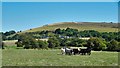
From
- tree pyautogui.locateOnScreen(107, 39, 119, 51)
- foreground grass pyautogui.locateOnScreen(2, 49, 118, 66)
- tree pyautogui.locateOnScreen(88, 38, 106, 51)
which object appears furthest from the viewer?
tree pyautogui.locateOnScreen(88, 38, 106, 51)

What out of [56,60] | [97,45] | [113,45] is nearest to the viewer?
[56,60]

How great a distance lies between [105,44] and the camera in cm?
4812

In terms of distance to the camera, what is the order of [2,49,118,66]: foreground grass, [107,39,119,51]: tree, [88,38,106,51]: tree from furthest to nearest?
1. [88,38,106,51]: tree
2. [107,39,119,51]: tree
3. [2,49,118,66]: foreground grass

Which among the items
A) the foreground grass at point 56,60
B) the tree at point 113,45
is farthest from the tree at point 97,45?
the foreground grass at point 56,60

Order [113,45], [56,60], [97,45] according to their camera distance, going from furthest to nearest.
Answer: [97,45], [113,45], [56,60]

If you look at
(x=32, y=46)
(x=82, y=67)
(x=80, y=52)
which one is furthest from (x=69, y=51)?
(x=32, y=46)

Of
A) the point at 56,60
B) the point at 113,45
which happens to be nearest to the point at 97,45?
the point at 113,45

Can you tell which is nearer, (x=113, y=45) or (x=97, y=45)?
(x=113, y=45)

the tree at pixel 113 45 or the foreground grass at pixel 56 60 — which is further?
the tree at pixel 113 45

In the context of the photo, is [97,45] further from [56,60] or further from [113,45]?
[56,60]

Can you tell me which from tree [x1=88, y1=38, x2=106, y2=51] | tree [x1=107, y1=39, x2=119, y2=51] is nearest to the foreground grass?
tree [x1=107, y1=39, x2=119, y2=51]

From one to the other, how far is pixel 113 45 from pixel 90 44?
411cm

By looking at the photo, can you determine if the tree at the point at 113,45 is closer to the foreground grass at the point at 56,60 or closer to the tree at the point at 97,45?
the tree at the point at 97,45

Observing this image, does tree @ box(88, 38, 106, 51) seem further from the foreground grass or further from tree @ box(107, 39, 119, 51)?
the foreground grass
